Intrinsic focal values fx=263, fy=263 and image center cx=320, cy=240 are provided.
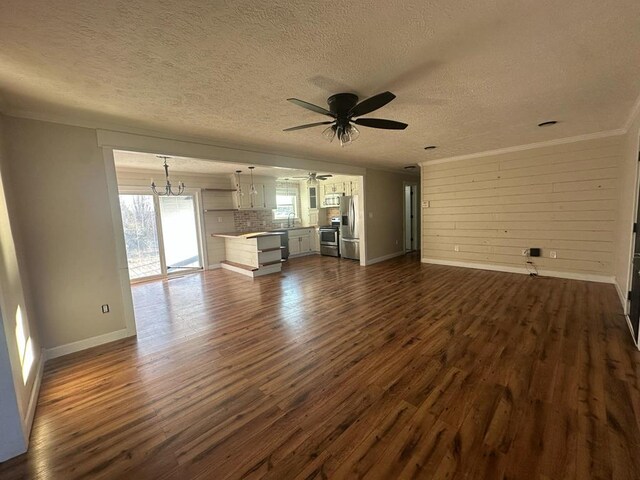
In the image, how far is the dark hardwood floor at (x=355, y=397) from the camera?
148 centimetres

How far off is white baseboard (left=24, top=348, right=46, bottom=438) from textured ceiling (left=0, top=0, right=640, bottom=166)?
2.41 metres

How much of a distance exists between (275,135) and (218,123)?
2.64ft

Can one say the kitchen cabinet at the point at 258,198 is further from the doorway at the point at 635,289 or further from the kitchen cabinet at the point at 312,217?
the doorway at the point at 635,289

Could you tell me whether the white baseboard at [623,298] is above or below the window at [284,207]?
below

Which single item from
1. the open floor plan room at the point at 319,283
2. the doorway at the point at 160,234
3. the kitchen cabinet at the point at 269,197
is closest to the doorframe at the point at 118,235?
the open floor plan room at the point at 319,283

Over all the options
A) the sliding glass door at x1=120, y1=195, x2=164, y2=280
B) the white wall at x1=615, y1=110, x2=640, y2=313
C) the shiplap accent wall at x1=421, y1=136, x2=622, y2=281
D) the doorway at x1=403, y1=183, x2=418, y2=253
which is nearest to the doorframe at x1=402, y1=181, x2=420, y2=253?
the doorway at x1=403, y1=183, x2=418, y2=253

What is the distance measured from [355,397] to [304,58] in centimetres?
252

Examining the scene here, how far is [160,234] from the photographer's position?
615cm

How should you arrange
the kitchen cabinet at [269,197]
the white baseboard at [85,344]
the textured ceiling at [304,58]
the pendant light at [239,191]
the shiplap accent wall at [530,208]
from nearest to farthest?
the textured ceiling at [304,58] < the white baseboard at [85,344] < the shiplap accent wall at [530,208] < the pendant light at [239,191] < the kitchen cabinet at [269,197]

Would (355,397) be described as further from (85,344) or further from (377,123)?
(85,344)

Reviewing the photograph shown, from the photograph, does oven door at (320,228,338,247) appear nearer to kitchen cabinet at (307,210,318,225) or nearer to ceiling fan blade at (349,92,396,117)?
kitchen cabinet at (307,210,318,225)

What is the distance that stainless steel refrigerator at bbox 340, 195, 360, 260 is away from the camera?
7.05 m

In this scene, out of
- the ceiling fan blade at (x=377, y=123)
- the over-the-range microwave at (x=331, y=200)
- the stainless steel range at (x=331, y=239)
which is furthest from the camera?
the over-the-range microwave at (x=331, y=200)

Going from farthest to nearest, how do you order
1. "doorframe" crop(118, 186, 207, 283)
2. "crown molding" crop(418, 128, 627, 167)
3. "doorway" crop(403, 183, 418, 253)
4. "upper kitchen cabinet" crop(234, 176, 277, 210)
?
"doorway" crop(403, 183, 418, 253) → "upper kitchen cabinet" crop(234, 176, 277, 210) → "doorframe" crop(118, 186, 207, 283) → "crown molding" crop(418, 128, 627, 167)
